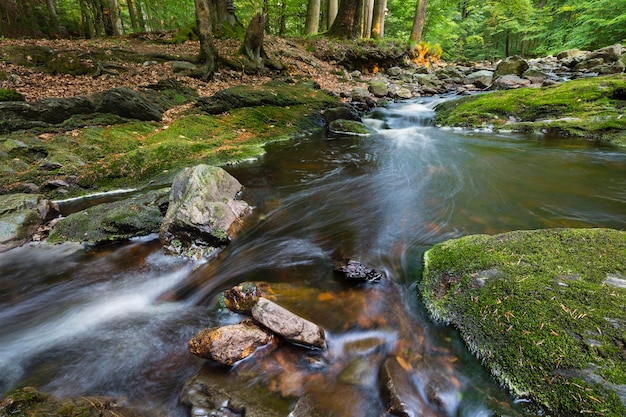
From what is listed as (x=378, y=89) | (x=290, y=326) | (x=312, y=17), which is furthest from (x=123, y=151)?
(x=312, y=17)

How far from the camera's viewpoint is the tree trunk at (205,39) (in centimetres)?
981


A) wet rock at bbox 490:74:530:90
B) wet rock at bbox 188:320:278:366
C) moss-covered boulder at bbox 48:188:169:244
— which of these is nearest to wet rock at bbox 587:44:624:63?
wet rock at bbox 490:74:530:90

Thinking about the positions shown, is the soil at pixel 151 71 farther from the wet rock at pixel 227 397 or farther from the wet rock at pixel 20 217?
the wet rock at pixel 227 397

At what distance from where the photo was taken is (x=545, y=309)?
2.19 meters

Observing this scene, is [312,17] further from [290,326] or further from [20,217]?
[290,326]

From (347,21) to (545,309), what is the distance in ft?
62.0

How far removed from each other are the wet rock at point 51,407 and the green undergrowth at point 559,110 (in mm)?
10529

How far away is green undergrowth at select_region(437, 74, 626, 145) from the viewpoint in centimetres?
782

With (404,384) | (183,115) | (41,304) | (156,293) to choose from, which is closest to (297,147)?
(183,115)

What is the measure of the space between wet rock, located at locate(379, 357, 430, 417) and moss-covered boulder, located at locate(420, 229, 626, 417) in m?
0.57

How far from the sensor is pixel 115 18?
15.7 m

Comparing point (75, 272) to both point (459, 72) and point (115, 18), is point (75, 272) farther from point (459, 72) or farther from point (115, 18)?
point (459, 72)

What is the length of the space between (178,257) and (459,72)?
19.7 metres

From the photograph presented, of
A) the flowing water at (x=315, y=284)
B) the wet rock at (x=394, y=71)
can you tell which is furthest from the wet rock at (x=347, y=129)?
the wet rock at (x=394, y=71)
